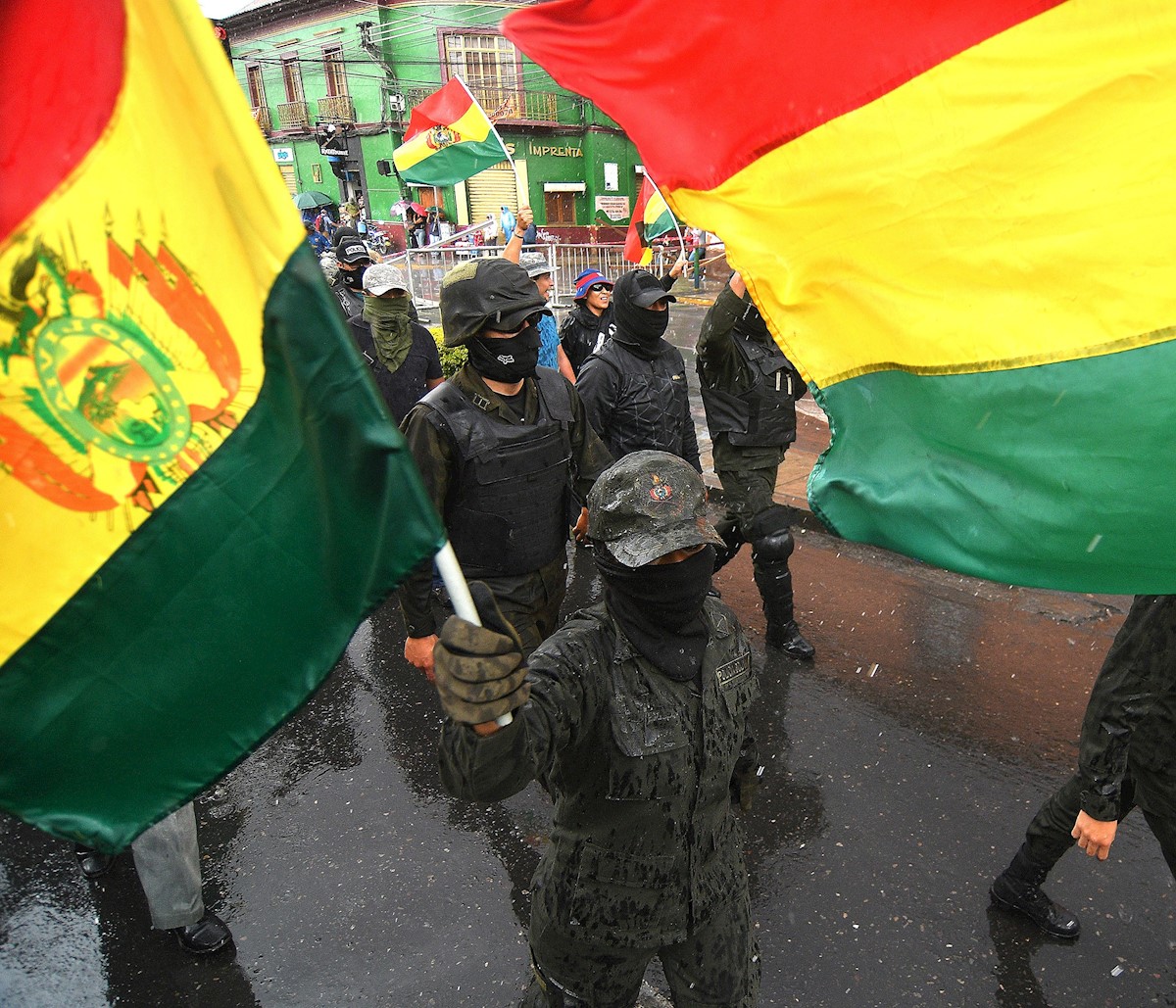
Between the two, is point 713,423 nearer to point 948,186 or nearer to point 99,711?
point 948,186

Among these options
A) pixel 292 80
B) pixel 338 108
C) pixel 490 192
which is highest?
pixel 292 80

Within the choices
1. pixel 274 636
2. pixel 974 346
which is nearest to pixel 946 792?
pixel 974 346

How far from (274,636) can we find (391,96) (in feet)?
124

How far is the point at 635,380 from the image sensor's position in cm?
482

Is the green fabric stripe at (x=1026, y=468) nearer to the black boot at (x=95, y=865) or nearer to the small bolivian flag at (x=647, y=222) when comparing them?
the black boot at (x=95, y=865)

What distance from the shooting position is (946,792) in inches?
152

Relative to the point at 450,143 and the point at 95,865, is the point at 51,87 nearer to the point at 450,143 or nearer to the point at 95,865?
the point at 95,865

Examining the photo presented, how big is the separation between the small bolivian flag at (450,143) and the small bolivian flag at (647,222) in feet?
6.55

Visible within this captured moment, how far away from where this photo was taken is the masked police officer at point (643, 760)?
196 cm

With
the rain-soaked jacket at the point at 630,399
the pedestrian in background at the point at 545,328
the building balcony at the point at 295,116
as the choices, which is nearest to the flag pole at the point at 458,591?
the rain-soaked jacket at the point at 630,399

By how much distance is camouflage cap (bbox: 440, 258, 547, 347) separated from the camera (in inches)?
130

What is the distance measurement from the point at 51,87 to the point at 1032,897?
12.0ft

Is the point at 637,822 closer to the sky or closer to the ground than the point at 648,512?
closer to the ground

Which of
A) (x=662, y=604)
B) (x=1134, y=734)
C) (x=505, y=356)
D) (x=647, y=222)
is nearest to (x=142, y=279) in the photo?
(x=662, y=604)
